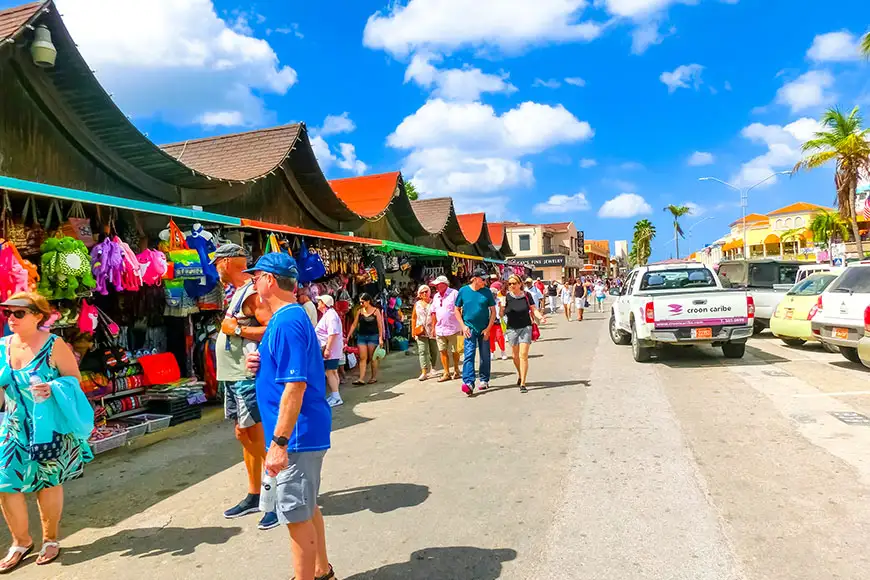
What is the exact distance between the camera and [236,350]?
459 centimetres

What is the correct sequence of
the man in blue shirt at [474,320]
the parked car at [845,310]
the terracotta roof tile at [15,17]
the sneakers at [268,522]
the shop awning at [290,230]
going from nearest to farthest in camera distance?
the sneakers at [268,522] < the terracotta roof tile at [15,17] < the shop awning at [290,230] < the man in blue shirt at [474,320] < the parked car at [845,310]

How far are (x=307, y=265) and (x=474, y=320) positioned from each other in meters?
3.32

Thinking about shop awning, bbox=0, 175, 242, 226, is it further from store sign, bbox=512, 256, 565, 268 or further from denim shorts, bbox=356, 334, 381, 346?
store sign, bbox=512, 256, 565, 268

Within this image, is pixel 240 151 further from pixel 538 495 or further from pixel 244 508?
pixel 538 495

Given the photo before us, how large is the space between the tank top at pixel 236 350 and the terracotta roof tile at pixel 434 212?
17.1m

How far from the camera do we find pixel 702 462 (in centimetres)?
533

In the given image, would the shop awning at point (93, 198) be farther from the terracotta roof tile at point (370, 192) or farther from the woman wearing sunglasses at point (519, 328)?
the terracotta roof tile at point (370, 192)

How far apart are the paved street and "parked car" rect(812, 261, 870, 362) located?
5.90 ft

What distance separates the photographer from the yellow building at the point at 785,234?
67.0m

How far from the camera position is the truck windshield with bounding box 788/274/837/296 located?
12.9 meters

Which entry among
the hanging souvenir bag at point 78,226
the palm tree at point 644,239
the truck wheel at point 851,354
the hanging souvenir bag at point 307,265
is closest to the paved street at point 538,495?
the hanging souvenir bag at point 78,226

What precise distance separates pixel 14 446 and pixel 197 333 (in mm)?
4729

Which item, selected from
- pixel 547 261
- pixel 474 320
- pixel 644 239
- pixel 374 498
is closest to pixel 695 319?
pixel 474 320

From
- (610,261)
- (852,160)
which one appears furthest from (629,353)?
(610,261)
